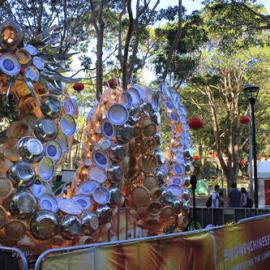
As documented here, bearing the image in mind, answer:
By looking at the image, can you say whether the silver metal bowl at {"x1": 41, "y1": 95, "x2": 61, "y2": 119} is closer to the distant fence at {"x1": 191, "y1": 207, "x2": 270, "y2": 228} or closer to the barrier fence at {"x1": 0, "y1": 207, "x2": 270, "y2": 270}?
the barrier fence at {"x1": 0, "y1": 207, "x2": 270, "y2": 270}

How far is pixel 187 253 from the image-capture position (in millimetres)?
4914

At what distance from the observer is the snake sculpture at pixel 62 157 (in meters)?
5.62

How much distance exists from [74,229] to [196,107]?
75.9ft

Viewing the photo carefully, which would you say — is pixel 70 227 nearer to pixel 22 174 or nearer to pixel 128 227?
pixel 22 174

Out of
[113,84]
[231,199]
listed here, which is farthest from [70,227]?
[231,199]

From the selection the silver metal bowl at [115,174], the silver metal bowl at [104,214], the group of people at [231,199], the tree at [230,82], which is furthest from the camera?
the tree at [230,82]

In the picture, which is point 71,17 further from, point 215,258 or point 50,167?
point 215,258

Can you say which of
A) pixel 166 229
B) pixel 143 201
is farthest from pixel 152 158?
pixel 166 229

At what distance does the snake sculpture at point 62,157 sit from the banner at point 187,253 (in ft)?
5.56

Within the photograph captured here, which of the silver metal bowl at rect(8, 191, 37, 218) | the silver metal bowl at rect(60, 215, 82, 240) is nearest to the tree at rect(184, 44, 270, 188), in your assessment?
the silver metal bowl at rect(60, 215, 82, 240)

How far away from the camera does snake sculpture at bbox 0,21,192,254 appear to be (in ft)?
18.5

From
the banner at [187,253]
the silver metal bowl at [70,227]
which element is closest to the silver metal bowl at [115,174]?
the silver metal bowl at [70,227]

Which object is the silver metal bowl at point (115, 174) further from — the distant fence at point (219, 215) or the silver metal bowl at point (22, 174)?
the distant fence at point (219, 215)

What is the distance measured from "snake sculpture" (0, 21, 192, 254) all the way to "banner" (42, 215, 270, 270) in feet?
5.56
